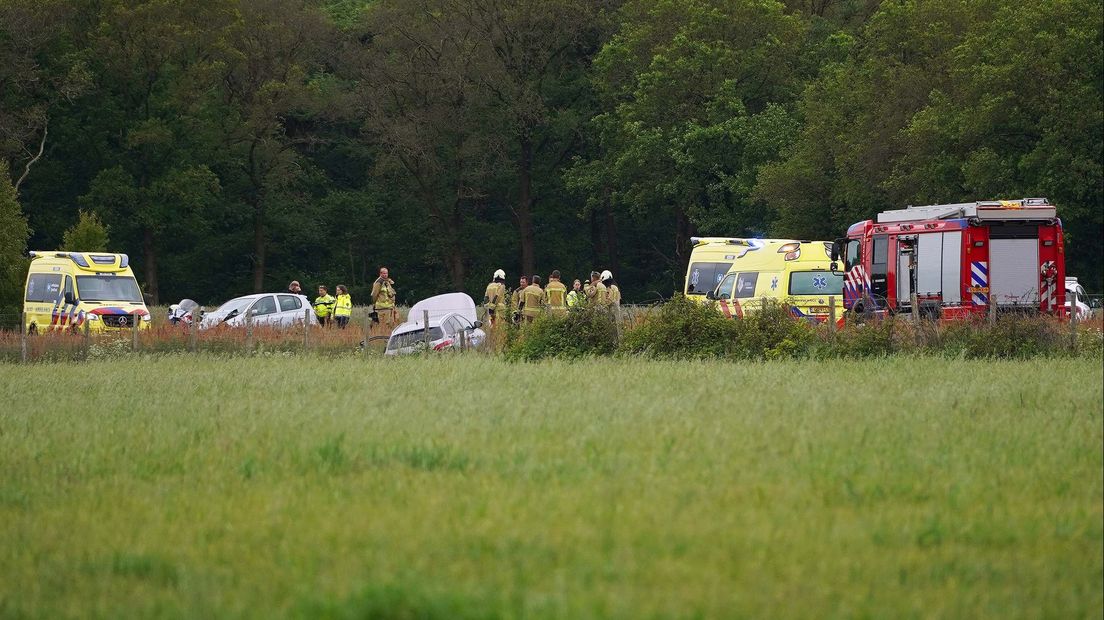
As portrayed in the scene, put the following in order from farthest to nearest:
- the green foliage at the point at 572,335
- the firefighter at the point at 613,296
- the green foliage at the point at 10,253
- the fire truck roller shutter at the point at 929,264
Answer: the green foliage at the point at 10,253 < the fire truck roller shutter at the point at 929,264 < the firefighter at the point at 613,296 < the green foliage at the point at 572,335

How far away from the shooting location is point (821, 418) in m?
13.7

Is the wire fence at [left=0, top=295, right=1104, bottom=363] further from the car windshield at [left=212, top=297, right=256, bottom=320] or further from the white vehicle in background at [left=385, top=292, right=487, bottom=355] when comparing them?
the car windshield at [left=212, top=297, right=256, bottom=320]

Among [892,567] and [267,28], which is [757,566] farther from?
[267,28]

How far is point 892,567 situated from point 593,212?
6772 centimetres

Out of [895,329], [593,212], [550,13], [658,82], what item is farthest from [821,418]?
[593,212]

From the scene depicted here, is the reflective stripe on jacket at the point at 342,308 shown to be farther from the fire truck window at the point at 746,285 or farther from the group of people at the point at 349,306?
the fire truck window at the point at 746,285

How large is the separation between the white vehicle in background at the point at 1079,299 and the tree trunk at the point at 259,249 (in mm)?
38804

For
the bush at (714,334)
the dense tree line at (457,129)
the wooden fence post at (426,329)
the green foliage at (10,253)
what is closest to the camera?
the bush at (714,334)

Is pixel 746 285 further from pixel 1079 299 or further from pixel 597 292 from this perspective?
pixel 1079 299

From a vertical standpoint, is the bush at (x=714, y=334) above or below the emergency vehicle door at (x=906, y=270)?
below

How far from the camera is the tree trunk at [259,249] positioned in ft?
230

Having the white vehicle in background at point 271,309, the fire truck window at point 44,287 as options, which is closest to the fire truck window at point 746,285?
the white vehicle in background at point 271,309

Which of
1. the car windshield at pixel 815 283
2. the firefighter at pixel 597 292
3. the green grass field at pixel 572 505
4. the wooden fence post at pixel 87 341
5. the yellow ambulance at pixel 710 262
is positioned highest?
the yellow ambulance at pixel 710 262

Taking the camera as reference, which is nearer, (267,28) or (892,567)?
(892,567)
